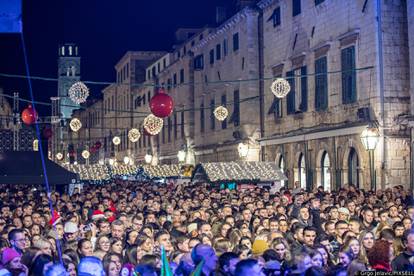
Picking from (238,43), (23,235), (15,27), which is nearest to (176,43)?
(238,43)

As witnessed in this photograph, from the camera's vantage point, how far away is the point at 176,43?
2608 inches

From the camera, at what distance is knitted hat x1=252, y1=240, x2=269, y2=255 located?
11488 mm

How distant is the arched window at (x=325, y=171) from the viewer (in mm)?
32594

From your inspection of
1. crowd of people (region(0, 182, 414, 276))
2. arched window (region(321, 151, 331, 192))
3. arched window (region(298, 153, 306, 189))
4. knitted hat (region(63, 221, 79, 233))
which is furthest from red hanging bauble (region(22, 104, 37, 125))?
knitted hat (region(63, 221, 79, 233))

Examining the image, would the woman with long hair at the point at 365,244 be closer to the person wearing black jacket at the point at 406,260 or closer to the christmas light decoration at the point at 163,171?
the person wearing black jacket at the point at 406,260

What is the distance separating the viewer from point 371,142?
86.3ft

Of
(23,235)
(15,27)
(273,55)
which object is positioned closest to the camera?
(23,235)

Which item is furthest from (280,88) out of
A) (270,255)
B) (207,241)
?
(270,255)

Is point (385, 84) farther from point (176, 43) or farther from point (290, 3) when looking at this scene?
point (176, 43)

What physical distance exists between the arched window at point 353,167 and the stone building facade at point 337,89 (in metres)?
0.04

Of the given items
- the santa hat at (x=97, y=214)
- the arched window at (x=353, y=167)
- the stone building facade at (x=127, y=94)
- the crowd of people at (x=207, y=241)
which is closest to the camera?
the crowd of people at (x=207, y=241)

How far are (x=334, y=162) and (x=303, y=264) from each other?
22813 millimetres

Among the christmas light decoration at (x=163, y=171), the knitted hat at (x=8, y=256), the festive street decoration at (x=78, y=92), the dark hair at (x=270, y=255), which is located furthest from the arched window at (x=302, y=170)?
the knitted hat at (x=8, y=256)

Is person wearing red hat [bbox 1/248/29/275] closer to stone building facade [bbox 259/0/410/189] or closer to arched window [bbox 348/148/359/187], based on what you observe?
stone building facade [bbox 259/0/410/189]
